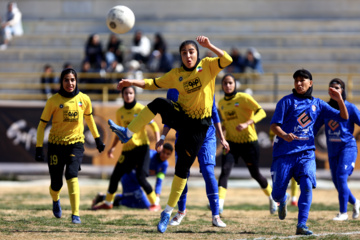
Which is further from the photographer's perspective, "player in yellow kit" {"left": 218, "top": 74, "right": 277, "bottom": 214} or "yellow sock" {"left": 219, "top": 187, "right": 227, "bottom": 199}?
"player in yellow kit" {"left": 218, "top": 74, "right": 277, "bottom": 214}

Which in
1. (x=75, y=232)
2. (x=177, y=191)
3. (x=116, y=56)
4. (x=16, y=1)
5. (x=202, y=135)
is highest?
(x=16, y=1)

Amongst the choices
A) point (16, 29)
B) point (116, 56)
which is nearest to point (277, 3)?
point (116, 56)

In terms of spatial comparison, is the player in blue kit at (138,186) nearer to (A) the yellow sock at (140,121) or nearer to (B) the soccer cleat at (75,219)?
(B) the soccer cleat at (75,219)

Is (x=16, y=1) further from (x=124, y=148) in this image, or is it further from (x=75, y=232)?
(x=75, y=232)

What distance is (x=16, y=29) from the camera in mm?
25375

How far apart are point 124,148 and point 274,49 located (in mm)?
13269

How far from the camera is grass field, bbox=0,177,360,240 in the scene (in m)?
8.14

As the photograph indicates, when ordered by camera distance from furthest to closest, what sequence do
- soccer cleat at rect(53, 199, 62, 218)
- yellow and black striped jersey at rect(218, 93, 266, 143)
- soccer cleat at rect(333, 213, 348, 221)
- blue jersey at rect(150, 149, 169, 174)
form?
blue jersey at rect(150, 149, 169, 174) → yellow and black striped jersey at rect(218, 93, 266, 143) → soccer cleat at rect(333, 213, 348, 221) → soccer cleat at rect(53, 199, 62, 218)

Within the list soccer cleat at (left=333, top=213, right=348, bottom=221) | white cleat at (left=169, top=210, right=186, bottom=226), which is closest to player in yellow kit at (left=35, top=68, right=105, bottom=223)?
white cleat at (left=169, top=210, right=186, bottom=226)

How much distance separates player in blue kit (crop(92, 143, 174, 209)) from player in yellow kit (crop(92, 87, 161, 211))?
0.30 m

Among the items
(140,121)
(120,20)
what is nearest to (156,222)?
(140,121)

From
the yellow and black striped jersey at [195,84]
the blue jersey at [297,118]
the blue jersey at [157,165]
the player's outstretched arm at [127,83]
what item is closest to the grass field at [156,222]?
the blue jersey at [157,165]

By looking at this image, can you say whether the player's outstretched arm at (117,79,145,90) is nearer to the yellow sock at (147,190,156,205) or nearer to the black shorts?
the black shorts

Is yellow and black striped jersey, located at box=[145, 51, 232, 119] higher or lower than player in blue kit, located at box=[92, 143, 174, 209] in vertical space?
higher
